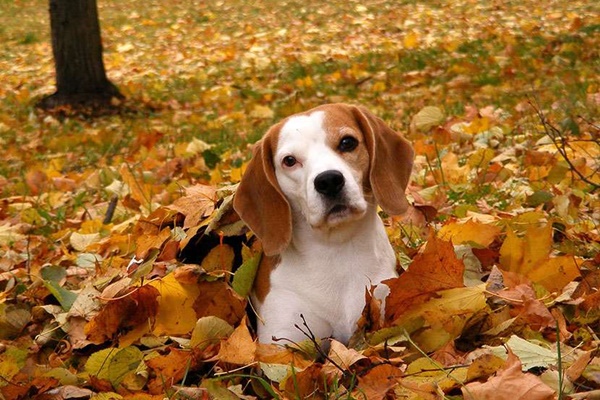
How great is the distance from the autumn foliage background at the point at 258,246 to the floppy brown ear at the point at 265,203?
23 cm

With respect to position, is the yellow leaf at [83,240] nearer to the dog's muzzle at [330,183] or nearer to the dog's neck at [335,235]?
the dog's neck at [335,235]

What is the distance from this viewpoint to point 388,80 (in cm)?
989

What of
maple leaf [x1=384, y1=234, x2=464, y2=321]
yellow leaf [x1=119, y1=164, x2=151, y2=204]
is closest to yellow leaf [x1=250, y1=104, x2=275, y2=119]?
yellow leaf [x1=119, y1=164, x2=151, y2=204]

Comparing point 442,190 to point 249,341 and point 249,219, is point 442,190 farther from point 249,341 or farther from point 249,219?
point 249,341

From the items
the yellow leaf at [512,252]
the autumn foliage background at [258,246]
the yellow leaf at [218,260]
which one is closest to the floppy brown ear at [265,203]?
the autumn foliage background at [258,246]

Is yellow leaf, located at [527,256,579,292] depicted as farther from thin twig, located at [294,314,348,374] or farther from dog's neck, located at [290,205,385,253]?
thin twig, located at [294,314,348,374]

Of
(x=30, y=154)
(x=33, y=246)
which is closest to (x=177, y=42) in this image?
(x=30, y=154)

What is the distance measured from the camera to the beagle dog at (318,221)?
2.88 metres

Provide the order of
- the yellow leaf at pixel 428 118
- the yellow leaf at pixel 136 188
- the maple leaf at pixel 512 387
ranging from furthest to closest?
the yellow leaf at pixel 428 118
the yellow leaf at pixel 136 188
the maple leaf at pixel 512 387

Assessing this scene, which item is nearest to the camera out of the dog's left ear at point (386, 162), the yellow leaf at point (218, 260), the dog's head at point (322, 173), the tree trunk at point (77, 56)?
the dog's head at point (322, 173)

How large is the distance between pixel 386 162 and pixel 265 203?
17.4 inches

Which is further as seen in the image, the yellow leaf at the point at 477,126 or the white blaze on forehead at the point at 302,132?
the yellow leaf at the point at 477,126

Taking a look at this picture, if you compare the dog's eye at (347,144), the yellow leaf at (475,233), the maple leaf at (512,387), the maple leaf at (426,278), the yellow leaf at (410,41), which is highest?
the dog's eye at (347,144)

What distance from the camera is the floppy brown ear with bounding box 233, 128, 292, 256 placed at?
9.66 ft
